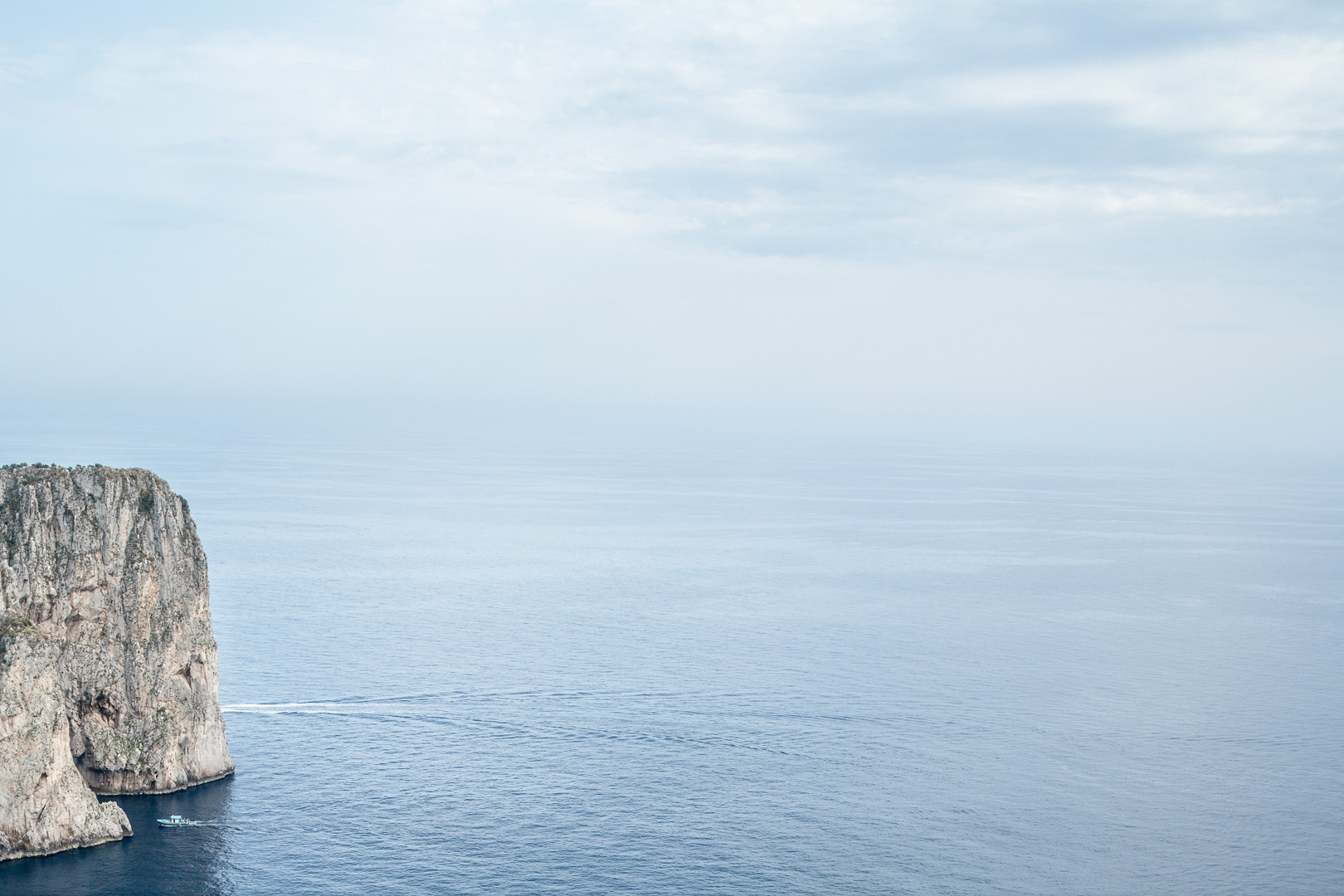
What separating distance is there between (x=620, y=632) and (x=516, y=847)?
219ft

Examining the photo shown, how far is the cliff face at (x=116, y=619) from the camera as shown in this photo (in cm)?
7662

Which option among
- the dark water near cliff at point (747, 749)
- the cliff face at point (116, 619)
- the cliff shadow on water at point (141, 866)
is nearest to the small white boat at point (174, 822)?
the cliff shadow on water at point (141, 866)

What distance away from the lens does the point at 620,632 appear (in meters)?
141

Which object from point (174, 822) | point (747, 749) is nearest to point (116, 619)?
point (174, 822)

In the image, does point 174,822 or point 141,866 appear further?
point 174,822

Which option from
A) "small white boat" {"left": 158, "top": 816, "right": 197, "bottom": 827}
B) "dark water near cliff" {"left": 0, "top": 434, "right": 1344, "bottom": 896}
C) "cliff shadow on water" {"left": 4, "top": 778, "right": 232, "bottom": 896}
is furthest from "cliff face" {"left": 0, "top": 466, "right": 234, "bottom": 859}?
"dark water near cliff" {"left": 0, "top": 434, "right": 1344, "bottom": 896}

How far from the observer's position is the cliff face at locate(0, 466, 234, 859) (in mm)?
76625

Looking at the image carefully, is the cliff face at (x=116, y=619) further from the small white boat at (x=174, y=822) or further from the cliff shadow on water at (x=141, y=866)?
the small white boat at (x=174, y=822)

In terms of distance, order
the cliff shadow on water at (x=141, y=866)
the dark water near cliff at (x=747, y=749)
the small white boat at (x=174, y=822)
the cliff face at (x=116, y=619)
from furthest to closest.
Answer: the cliff face at (x=116, y=619)
the small white boat at (x=174, y=822)
the dark water near cliff at (x=747, y=749)
the cliff shadow on water at (x=141, y=866)

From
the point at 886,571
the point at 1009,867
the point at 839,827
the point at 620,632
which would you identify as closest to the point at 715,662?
the point at 620,632

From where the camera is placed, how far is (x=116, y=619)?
8019cm

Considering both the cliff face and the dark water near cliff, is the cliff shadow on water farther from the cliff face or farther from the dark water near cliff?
the cliff face

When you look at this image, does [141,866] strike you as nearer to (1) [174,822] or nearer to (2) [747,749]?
(1) [174,822]

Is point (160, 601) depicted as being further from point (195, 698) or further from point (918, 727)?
point (918, 727)
